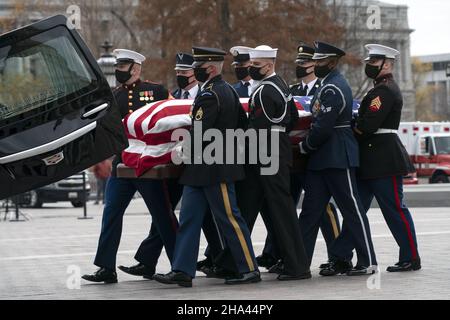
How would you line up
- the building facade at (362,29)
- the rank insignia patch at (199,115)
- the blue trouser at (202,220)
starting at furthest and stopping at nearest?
the building facade at (362,29)
the blue trouser at (202,220)
the rank insignia patch at (199,115)

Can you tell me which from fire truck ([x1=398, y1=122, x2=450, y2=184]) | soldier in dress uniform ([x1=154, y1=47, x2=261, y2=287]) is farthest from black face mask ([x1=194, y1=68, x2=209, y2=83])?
fire truck ([x1=398, y1=122, x2=450, y2=184])

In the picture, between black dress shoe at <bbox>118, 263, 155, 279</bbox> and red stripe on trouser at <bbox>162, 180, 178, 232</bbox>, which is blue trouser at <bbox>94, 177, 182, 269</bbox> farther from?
black dress shoe at <bbox>118, 263, 155, 279</bbox>

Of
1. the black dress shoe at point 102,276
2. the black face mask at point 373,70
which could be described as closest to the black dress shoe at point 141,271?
the black dress shoe at point 102,276

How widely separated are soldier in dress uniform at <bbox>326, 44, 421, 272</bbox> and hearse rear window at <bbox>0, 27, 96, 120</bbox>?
2.65m

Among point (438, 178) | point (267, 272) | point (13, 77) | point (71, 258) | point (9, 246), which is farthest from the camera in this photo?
point (438, 178)

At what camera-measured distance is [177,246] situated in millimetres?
10312

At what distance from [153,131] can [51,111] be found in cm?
105

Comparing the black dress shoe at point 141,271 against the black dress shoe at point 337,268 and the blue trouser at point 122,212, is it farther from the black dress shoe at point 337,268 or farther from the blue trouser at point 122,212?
the black dress shoe at point 337,268

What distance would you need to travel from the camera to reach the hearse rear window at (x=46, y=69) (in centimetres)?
956

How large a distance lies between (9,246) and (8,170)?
6.99m

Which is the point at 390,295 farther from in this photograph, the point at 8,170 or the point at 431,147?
the point at 431,147

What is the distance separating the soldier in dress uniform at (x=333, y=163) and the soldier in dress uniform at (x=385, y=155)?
0.19m

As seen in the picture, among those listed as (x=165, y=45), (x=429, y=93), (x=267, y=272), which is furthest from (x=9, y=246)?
(x=429, y=93)

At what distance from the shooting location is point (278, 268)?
1120 cm
